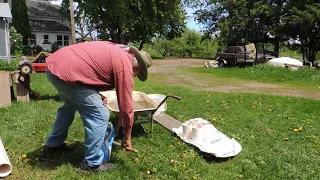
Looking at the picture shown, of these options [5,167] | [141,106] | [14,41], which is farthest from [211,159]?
[14,41]

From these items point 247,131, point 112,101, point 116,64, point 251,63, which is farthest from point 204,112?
point 251,63

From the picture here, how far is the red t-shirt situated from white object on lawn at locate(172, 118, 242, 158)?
1.36 m

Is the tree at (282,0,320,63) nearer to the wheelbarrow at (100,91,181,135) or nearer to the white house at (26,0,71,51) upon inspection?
the wheelbarrow at (100,91,181,135)

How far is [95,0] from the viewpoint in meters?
26.3

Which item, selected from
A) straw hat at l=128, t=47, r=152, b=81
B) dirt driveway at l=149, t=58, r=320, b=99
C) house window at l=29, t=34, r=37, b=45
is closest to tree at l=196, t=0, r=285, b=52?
dirt driveway at l=149, t=58, r=320, b=99

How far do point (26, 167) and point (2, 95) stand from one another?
321 centimetres

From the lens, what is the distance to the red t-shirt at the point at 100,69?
3.02 meters

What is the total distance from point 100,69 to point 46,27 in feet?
112

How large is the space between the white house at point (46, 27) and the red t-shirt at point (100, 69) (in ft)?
106

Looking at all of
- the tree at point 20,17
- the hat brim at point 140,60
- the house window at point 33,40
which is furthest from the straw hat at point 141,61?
the house window at point 33,40

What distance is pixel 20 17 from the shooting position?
29.5m

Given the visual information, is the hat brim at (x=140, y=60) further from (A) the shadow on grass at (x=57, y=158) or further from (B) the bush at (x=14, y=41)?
(B) the bush at (x=14, y=41)

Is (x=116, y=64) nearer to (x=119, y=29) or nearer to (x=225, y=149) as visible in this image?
(x=225, y=149)

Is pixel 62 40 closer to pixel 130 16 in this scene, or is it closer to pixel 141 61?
pixel 130 16
